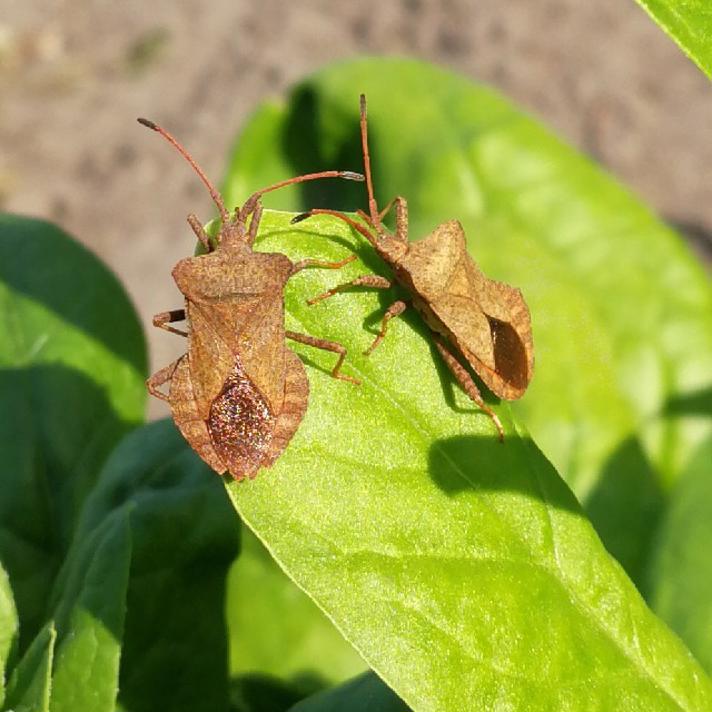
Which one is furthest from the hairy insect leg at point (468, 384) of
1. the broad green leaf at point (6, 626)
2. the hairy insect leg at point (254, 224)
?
the broad green leaf at point (6, 626)

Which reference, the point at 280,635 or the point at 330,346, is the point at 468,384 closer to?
the point at 330,346

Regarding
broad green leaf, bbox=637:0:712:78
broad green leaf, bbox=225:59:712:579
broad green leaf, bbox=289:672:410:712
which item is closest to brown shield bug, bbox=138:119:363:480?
broad green leaf, bbox=289:672:410:712

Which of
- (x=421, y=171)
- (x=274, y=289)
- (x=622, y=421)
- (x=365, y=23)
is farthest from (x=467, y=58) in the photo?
(x=274, y=289)

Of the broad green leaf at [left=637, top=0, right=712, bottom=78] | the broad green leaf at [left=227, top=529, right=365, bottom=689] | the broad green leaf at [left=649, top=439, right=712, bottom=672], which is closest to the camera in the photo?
the broad green leaf at [left=637, top=0, right=712, bottom=78]

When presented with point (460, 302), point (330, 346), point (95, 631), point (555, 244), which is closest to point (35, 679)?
point (95, 631)

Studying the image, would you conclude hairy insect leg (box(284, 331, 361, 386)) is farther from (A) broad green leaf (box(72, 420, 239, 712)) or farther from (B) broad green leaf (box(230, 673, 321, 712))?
(B) broad green leaf (box(230, 673, 321, 712))

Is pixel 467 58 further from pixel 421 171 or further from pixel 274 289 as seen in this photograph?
pixel 274 289
